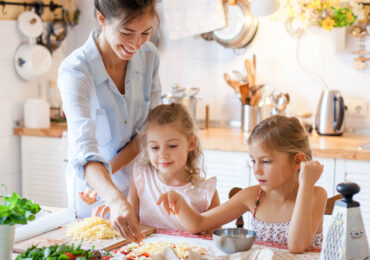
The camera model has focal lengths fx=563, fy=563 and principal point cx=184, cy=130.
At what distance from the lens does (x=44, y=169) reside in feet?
11.0

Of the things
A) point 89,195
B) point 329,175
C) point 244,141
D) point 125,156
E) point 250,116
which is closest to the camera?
point 89,195

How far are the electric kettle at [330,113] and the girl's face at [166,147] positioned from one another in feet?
4.47

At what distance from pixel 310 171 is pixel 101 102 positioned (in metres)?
0.80

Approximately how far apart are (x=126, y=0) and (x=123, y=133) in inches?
20.4

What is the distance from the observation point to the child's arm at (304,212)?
4.87ft

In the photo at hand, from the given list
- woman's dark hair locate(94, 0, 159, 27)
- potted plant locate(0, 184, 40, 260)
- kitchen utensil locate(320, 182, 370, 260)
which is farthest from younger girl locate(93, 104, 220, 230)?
kitchen utensil locate(320, 182, 370, 260)

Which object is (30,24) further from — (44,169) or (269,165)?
(269,165)

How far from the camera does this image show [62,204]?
3361 mm

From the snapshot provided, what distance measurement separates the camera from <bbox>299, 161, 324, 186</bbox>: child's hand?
147 cm

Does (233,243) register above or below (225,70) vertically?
below

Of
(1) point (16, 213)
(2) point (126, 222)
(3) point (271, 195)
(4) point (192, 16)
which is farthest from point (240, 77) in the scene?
(1) point (16, 213)

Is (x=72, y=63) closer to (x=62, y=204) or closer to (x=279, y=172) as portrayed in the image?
(x=279, y=172)

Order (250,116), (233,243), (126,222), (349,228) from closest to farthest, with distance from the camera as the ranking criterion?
(349,228), (126,222), (233,243), (250,116)

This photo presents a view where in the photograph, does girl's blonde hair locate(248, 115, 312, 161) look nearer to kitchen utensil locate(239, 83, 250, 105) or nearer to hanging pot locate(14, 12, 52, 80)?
kitchen utensil locate(239, 83, 250, 105)
